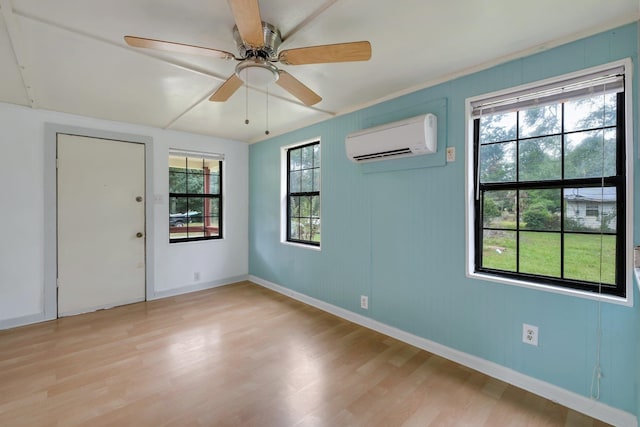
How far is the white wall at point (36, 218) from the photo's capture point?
112 inches

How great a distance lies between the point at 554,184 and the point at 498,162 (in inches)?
14.9

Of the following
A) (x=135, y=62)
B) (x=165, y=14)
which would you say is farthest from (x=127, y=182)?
(x=165, y=14)

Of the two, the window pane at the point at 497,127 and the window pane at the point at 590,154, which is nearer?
the window pane at the point at 590,154

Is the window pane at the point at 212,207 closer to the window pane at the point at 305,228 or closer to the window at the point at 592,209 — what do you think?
the window pane at the point at 305,228

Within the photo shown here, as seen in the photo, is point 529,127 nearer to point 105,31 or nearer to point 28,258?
point 105,31

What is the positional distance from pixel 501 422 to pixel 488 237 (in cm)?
119

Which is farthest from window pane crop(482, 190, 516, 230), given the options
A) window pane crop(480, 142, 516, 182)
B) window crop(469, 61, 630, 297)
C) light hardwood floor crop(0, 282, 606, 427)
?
light hardwood floor crop(0, 282, 606, 427)

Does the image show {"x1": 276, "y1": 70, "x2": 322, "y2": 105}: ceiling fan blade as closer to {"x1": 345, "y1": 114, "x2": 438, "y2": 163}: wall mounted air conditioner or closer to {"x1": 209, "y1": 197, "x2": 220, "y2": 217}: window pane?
{"x1": 345, "y1": 114, "x2": 438, "y2": 163}: wall mounted air conditioner

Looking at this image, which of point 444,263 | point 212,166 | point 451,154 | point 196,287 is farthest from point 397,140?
point 196,287

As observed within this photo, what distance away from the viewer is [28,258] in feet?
9.70

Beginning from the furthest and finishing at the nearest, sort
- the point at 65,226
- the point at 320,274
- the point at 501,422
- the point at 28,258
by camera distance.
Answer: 1. the point at 320,274
2. the point at 65,226
3. the point at 28,258
4. the point at 501,422

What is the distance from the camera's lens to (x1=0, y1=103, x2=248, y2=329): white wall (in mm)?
2846

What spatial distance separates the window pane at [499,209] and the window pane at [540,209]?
6 cm

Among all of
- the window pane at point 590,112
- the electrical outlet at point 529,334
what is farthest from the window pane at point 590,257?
the window pane at point 590,112
